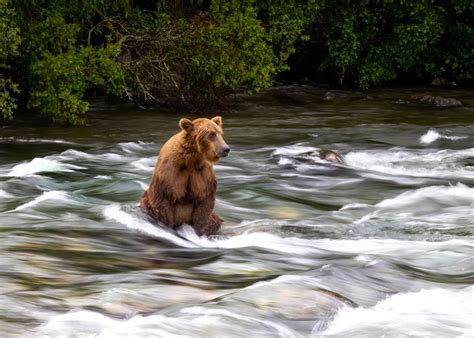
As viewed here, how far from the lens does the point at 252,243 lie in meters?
7.86

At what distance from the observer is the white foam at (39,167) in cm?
1211

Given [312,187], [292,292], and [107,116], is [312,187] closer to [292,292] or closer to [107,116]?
[292,292]

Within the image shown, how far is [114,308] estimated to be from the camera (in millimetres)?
5477

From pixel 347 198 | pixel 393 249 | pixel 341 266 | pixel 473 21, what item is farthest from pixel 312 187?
pixel 473 21

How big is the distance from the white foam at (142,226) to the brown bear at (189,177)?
95 mm

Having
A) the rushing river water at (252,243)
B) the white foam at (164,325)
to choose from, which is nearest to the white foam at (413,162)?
the rushing river water at (252,243)

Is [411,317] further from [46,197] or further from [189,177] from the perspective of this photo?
[46,197]

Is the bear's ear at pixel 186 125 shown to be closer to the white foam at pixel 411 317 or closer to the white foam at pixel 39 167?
the white foam at pixel 411 317

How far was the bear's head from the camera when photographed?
7.66 meters

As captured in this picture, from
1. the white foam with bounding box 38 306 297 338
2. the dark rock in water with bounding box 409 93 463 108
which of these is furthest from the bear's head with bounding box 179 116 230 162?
the dark rock in water with bounding box 409 93 463 108

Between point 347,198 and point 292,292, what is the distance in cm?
500

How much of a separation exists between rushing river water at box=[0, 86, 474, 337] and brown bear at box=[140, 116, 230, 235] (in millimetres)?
168

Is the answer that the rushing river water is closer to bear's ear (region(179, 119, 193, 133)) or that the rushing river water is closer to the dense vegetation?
bear's ear (region(179, 119, 193, 133))

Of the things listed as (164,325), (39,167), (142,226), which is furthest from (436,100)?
(164,325)
